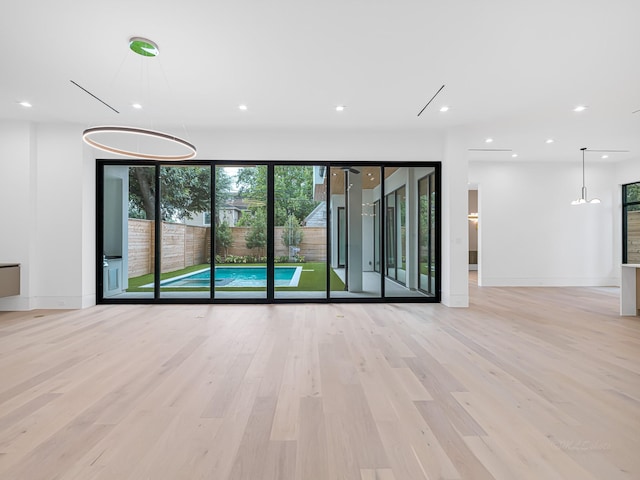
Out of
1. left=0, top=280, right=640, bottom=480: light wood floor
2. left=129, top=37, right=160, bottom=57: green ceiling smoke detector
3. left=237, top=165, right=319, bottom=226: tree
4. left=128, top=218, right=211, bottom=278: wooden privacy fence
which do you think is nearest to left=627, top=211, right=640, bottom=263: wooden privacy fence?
left=0, top=280, right=640, bottom=480: light wood floor

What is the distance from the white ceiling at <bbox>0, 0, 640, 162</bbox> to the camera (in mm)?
3004

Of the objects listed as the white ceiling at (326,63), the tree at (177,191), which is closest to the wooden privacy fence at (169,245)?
the tree at (177,191)

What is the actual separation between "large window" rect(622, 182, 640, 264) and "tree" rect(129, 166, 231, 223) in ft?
32.1

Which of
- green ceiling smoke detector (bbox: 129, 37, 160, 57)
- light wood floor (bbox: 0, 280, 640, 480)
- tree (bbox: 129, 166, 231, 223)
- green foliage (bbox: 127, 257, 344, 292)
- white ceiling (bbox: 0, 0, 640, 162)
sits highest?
white ceiling (bbox: 0, 0, 640, 162)

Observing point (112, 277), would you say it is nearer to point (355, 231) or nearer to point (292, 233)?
point (292, 233)

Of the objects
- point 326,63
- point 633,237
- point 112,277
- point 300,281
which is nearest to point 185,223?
point 112,277

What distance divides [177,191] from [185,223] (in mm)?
627

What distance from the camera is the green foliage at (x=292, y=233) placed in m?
6.53

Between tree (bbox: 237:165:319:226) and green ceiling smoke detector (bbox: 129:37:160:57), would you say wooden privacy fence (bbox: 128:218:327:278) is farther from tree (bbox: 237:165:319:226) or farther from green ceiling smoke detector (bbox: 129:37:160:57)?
green ceiling smoke detector (bbox: 129:37:160:57)

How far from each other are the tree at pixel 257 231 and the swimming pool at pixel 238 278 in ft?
1.38

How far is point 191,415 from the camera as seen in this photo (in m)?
2.31

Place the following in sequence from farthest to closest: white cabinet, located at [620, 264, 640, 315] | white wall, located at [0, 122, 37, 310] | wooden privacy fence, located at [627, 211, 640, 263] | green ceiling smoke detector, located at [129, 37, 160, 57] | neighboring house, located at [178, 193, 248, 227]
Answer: wooden privacy fence, located at [627, 211, 640, 263] < neighboring house, located at [178, 193, 248, 227] < white wall, located at [0, 122, 37, 310] < white cabinet, located at [620, 264, 640, 315] < green ceiling smoke detector, located at [129, 37, 160, 57]

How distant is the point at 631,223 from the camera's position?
28.5ft

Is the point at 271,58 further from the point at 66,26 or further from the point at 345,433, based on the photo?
the point at 345,433
